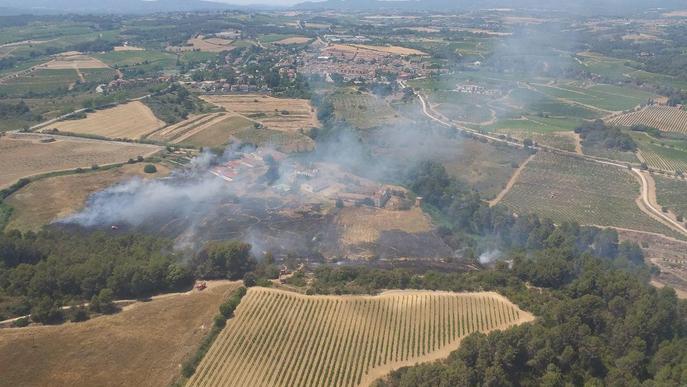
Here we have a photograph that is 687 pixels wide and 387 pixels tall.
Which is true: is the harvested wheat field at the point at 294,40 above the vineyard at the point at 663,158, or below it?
above

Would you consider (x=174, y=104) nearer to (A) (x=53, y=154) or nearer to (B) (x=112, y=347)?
(A) (x=53, y=154)

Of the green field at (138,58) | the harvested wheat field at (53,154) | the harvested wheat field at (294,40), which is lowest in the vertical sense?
the harvested wheat field at (53,154)

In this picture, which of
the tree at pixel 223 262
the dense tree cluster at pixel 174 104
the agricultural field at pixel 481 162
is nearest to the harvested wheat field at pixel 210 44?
the dense tree cluster at pixel 174 104

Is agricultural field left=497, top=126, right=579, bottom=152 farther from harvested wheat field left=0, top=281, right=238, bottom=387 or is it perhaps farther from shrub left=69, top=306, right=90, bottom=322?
shrub left=69, top=306, right=90, bottom=322

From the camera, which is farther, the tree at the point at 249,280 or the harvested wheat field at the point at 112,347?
the tree at the point at 249,280

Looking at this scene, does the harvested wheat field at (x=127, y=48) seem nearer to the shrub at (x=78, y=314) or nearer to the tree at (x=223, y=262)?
the tree at (x=223, y=262)

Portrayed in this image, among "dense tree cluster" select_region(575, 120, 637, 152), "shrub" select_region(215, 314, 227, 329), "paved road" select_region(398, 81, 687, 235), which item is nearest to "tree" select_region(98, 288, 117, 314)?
"shrub" select_region(215, 314, 227, 329)
